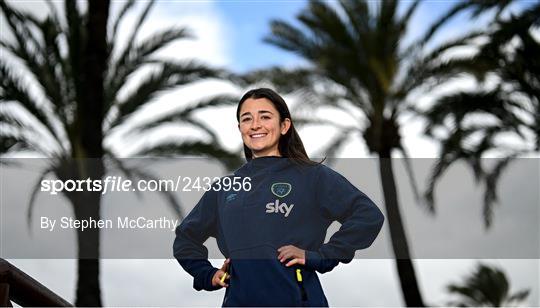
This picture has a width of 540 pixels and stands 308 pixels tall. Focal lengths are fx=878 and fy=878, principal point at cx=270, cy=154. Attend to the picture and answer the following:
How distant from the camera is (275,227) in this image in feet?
15.4

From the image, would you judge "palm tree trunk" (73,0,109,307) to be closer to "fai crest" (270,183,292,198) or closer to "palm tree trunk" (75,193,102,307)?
"palm tree trunk" (75,193,102,307)

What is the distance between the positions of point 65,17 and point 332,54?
4755 millimetres

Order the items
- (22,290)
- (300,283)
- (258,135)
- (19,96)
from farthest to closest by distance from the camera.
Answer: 1. (19,96)
2. (258,135)
3. (300,283)
4. (22,290)

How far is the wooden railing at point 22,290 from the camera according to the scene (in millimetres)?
2684

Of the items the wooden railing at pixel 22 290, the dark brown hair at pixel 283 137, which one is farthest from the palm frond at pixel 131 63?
the wooden railing at pixel 22 290

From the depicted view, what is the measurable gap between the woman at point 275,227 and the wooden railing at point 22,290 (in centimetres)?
185

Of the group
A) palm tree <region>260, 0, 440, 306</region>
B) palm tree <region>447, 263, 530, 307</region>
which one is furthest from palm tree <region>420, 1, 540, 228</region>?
palm tree <region>447, 263, 530, 307</region>

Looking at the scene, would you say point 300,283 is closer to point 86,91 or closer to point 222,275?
point 222,275

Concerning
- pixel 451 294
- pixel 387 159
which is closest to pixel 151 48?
pixel 387 159

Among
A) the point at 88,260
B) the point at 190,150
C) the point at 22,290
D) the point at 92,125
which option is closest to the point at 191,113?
the point at 190,150

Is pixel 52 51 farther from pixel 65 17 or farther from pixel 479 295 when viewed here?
pixel 479 295

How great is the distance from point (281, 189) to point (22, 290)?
227cm

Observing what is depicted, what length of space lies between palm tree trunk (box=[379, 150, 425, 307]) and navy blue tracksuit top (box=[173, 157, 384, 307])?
10.9m

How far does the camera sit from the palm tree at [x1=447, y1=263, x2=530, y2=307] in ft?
80.9
